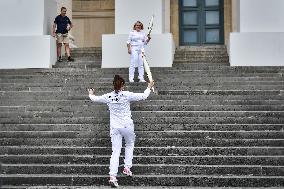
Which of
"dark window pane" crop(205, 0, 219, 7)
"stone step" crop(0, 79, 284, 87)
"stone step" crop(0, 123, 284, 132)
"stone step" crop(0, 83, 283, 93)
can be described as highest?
"dark window pane" crop(205, 0, 219, 7)

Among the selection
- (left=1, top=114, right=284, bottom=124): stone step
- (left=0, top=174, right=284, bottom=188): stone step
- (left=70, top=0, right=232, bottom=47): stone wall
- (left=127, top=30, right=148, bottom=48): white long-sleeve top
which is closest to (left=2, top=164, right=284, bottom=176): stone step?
(left=0, top=174, right=284, bottom=188): stone step

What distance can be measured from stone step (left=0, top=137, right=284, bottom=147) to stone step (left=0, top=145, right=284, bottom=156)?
17 centimetres

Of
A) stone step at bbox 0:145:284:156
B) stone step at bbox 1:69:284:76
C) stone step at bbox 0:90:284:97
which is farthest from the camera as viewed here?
stone step at bbox 1:69:284:76

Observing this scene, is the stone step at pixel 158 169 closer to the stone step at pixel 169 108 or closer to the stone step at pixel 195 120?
the stone step at pixel 195 120

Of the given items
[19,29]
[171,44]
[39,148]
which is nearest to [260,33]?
[171,44]

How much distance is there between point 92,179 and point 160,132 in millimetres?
1977

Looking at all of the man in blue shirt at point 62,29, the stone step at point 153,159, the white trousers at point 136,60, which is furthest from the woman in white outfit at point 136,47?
the stone step at point 153,159

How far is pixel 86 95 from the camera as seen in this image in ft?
37.4

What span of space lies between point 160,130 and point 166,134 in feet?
0.78

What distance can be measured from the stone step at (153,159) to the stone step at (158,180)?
0.50m

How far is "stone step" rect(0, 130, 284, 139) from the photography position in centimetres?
929

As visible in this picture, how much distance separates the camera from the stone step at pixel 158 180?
25.7 feet

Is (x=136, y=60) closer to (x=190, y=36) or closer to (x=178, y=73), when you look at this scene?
(x=178, y=73)

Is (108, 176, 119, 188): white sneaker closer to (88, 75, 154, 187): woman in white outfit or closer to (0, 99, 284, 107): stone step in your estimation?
(88, 75, 154, 187): woman in white outfit
